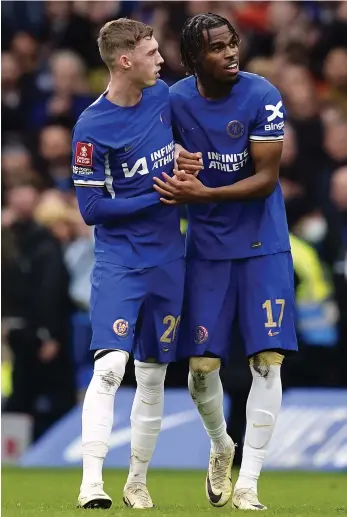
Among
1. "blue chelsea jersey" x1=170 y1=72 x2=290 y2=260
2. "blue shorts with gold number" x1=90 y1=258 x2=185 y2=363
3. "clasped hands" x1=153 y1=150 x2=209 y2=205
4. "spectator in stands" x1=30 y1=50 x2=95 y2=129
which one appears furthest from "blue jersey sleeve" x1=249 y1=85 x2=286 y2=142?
"spectator in stands" x1=30 y1=50 x2=95 y2=129

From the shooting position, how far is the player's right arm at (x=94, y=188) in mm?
7469

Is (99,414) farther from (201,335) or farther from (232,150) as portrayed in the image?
(232,150)

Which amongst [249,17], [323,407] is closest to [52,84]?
[249,17]

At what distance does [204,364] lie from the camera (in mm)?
7918

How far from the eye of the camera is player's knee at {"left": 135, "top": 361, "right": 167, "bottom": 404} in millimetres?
7840

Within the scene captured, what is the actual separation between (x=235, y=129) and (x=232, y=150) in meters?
0.12

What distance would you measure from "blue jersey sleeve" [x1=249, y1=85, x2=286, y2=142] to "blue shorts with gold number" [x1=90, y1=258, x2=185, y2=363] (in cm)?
82

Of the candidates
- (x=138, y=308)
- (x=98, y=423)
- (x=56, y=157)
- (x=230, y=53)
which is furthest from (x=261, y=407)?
(x=56, y=157)

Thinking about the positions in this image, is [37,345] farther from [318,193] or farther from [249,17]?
[249,17]

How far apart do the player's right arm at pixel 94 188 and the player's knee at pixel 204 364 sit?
38.8 inches

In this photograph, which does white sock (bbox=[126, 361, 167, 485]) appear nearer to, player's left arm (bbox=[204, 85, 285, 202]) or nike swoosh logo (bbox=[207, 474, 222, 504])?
nike swoosh logo (bbox=[207, 474, 222, 504])

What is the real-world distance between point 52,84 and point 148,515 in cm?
933

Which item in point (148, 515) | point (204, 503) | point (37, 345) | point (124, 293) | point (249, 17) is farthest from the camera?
point (249, 17)

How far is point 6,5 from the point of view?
639 inches
